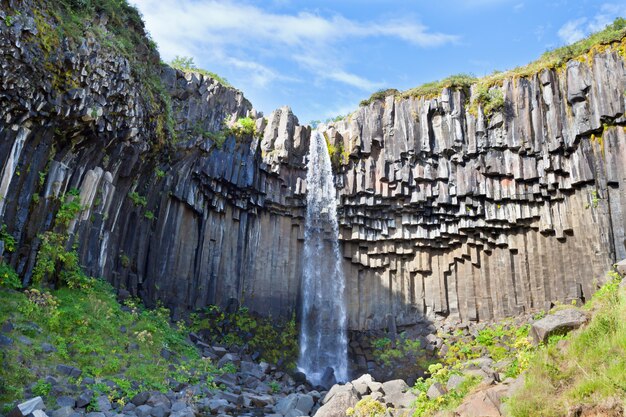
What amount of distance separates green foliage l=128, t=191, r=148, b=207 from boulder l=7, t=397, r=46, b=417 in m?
9.92

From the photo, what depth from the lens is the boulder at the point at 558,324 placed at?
838cm

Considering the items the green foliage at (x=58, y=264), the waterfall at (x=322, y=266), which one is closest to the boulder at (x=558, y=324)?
the green foliage at (x=58, y=264)

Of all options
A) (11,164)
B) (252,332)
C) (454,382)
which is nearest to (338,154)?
(252,332)

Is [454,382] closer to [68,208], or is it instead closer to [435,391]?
[435,391]

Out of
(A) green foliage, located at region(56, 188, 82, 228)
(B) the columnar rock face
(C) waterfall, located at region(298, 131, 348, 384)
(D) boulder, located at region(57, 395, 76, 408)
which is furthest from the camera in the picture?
(C) waterfall, located at region(298, 131, 348, 384)

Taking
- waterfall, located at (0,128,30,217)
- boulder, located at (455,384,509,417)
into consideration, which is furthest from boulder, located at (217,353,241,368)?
boulder, located at (455,384,509,417)

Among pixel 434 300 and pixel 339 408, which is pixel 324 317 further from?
pixel 339 408

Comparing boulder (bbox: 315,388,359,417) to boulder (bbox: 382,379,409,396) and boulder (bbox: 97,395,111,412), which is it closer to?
boulder (bbox: 382,379,409,396)

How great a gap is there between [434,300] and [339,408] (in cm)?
1381

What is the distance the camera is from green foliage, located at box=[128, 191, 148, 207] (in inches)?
749

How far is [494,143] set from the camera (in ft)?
74.4

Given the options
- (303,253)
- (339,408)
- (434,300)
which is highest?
(303,253)

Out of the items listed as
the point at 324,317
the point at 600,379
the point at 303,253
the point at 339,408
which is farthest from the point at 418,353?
the point at 600,379

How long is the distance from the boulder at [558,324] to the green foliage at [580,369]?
21 centimetres
